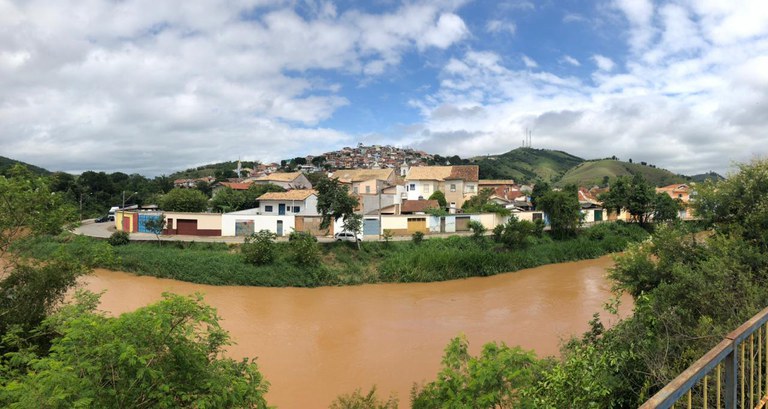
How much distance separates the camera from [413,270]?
65.7ft

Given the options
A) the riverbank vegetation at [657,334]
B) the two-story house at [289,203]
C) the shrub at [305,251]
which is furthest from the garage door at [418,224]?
the riverbank vegetation at [657,334]

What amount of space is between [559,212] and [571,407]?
82.5ft

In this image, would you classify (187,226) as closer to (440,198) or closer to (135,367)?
(440,198)

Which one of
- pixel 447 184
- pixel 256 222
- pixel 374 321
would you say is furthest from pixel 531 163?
pixel 374 321

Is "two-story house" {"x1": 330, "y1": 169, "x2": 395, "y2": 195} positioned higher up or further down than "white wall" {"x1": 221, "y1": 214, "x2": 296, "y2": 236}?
higher up

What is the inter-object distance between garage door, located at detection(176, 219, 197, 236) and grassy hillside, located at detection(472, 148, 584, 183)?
73118 mm

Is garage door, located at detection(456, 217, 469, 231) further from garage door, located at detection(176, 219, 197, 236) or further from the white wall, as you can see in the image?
garage door, located at detection(176, 219, 197, 236)

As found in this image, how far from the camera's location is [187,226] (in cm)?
2561

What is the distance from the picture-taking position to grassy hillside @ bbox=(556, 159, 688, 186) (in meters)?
84.8

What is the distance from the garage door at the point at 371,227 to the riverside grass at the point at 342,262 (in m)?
2.67

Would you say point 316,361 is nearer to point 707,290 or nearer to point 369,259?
point 707,290

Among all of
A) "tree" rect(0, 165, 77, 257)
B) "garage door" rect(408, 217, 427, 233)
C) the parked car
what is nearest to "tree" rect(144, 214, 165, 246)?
the parked car

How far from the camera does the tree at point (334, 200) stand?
20.8 m

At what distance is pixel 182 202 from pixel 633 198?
3400 cm
